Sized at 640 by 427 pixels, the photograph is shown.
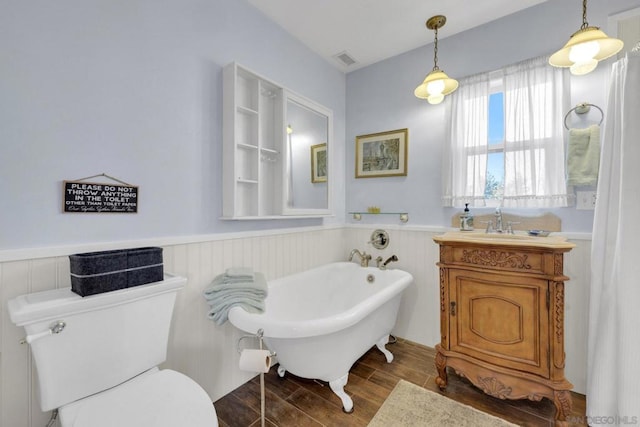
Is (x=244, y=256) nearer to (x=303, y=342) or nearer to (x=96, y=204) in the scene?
(x=303, y=342)

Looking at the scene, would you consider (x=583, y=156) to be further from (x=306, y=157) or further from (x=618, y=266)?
(x=306, y=157)

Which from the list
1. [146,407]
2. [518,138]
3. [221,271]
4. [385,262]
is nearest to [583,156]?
[518,138]

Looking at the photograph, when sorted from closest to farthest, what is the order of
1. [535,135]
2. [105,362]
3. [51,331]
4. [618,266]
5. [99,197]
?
[51,331], [105,362], [99,197], [618,266], [535,135]

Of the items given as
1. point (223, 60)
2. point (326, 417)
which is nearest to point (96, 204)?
point (223, 60)

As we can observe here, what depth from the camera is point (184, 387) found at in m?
1.07

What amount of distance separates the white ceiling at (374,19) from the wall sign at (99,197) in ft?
5.15

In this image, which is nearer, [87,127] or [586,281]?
[87,127]

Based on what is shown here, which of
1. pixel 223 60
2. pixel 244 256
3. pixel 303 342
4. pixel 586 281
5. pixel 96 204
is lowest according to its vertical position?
pixel 303 342

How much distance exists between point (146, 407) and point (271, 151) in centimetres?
155

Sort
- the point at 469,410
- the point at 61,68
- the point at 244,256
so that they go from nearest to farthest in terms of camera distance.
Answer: the point at 61,68 < the point at 469,410 < the point at 244,256

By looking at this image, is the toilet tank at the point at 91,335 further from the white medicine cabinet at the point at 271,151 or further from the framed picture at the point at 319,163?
the framed picture at the point at 319,163

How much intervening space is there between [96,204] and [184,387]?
90cm

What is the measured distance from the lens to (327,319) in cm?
141

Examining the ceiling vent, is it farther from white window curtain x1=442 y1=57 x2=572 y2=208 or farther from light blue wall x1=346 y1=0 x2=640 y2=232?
white window curtain x1=442 y1=57 x2=572 y2=208
